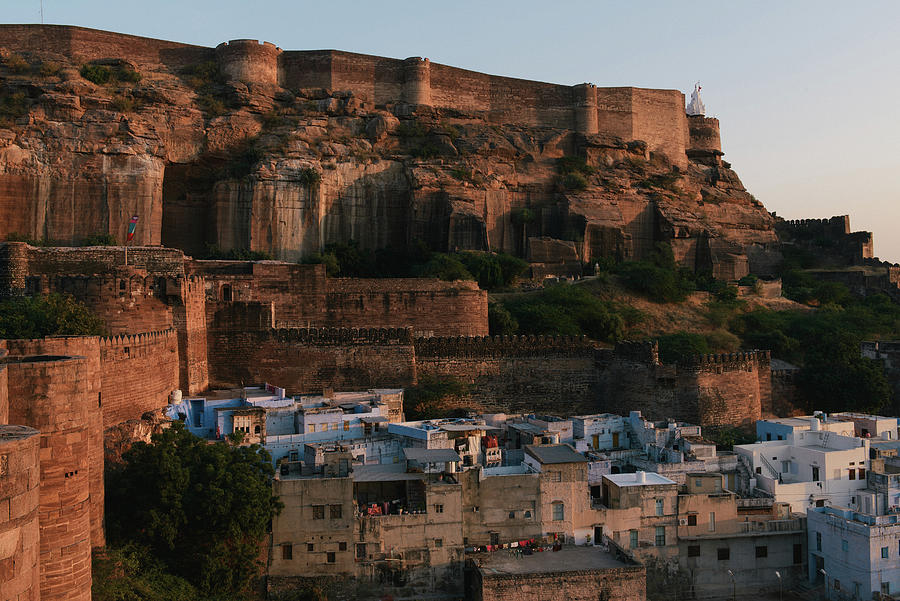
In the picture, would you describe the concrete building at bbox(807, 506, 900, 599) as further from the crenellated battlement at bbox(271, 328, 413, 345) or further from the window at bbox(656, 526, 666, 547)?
the crenellated battlement at bbox(271, 328, 413, 345)

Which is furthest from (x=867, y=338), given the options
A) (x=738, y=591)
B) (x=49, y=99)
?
(x=49, y=99)

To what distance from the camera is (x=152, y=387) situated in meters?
19.0

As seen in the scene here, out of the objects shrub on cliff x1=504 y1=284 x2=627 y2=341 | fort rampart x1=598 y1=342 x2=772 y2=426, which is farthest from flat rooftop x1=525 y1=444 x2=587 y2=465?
shrub on cliff x1=504 y1=284 x2=627 y2=341

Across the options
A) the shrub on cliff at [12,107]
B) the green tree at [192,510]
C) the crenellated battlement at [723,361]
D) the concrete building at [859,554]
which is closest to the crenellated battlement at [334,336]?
the green tree at [192,510]

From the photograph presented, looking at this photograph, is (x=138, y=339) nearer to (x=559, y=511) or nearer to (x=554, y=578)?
(x=559, y=511)

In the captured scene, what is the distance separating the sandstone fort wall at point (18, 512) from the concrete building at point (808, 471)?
16768mm

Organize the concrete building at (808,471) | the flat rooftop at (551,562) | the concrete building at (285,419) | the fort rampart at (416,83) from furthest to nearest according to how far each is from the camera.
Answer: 1. the fort rampart at (416,83)
2. the concrete building at (808,471)
3. the concrete building at (285,419)
4. the flat rooftop at (551,562)

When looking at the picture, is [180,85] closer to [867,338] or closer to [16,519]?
[867,338]

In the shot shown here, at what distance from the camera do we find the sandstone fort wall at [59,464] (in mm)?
10711

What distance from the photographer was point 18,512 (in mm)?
8492

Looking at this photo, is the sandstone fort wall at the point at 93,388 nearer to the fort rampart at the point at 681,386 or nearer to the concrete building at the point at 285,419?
the concrete building at the point at 285,419

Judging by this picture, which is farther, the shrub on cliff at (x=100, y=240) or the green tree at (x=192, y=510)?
the shrub on cliff at (x=100, y=240)

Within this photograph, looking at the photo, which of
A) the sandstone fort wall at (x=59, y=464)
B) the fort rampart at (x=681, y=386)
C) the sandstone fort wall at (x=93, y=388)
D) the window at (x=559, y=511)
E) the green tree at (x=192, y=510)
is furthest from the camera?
the fort rampart at (x=681, y=386)

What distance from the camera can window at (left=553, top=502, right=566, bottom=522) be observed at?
19.0m
